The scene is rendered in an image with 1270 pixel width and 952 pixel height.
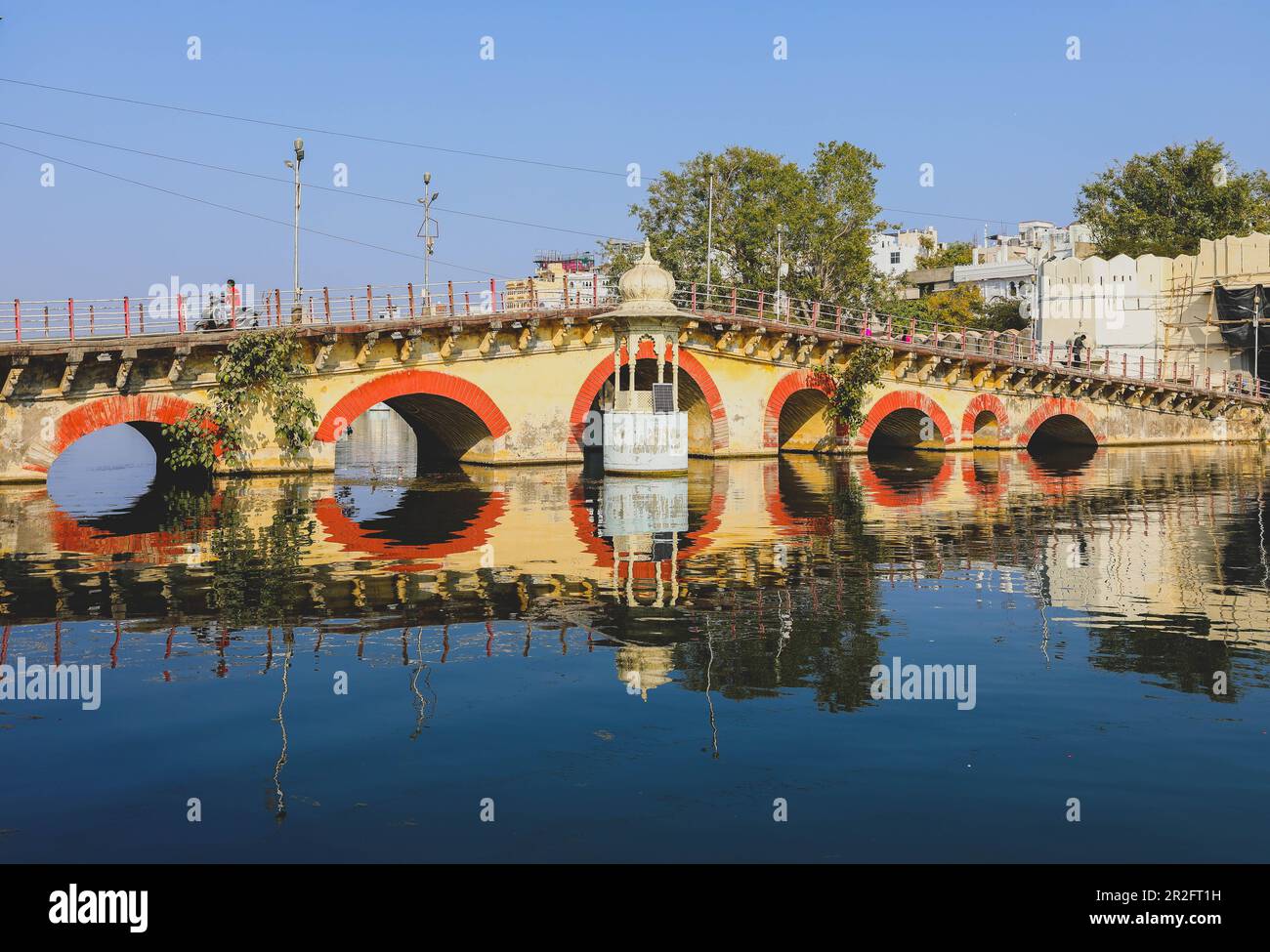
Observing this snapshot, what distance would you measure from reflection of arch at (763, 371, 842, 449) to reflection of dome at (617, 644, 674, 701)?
33.7m

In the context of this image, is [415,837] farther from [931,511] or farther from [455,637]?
[931,511]

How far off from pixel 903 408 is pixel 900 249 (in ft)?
270

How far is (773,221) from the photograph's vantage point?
2581 inches

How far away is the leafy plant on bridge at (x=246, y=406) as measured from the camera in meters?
35.4

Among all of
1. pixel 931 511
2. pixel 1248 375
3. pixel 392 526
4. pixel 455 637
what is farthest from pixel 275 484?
pixel 1248 375

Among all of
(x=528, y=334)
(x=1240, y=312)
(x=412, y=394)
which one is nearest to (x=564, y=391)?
(x=528, y=334)

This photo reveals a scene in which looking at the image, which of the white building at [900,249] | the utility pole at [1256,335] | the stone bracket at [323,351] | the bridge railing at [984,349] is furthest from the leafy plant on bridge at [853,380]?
the white building at [900,249]

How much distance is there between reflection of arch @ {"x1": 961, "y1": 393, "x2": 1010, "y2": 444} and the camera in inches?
2068

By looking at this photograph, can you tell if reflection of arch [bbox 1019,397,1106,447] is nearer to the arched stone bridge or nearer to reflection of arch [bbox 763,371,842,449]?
the arched stone bridge

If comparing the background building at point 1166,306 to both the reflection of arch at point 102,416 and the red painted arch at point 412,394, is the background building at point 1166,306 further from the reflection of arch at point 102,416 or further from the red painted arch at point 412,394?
the reflection of arch at point 102,416

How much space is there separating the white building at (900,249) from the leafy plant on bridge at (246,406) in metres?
96.5

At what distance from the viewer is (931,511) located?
A: 28.2m
